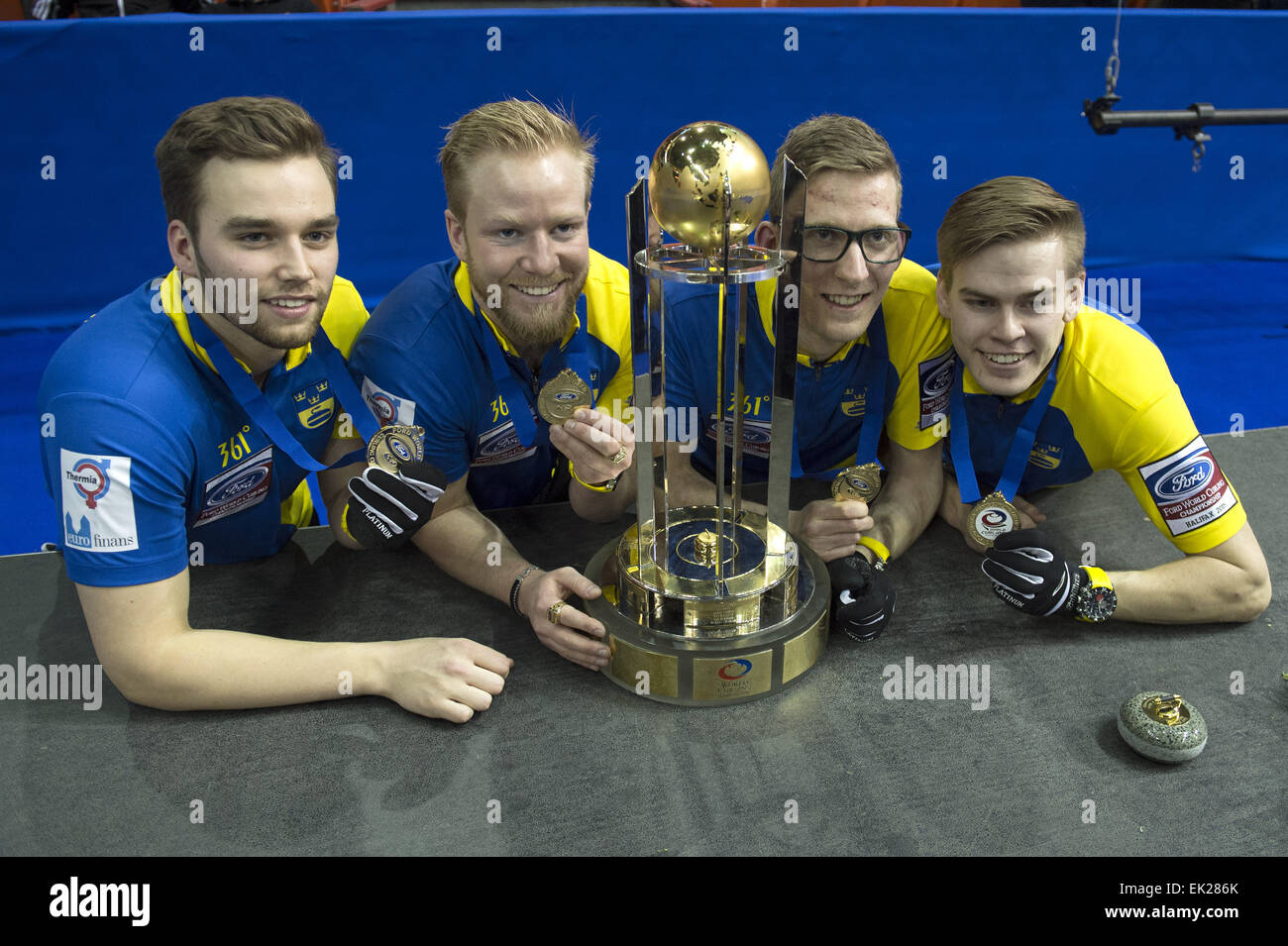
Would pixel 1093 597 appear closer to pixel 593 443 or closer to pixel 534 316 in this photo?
pixel 593 443

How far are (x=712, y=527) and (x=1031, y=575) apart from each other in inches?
22.5

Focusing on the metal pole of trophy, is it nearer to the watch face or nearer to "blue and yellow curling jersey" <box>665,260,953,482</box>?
"blue and yellow curling jersey" <box>665,260,953,482</box>

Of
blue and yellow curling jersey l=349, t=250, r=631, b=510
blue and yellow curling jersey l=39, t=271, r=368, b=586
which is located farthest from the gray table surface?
blue and yellow curling jersey l=349, t=250, r=631, b=510

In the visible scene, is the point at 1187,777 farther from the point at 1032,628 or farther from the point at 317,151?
the point at 317,151

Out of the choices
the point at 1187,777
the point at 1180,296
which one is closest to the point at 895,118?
the point at 1180,296

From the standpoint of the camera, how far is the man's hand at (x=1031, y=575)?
1795 mm

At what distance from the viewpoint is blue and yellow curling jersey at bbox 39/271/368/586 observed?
1.59 metres

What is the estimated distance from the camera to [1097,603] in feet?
6.06

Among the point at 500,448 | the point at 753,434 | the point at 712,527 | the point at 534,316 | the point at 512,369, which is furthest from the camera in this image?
the point at 753,434

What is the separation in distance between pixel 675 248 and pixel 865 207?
530 mm

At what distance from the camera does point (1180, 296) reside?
5.11 m

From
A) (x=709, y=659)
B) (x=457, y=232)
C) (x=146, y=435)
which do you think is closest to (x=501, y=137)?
(x=457, y=232)

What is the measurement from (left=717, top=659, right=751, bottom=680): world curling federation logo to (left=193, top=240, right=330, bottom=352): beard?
0.93 m

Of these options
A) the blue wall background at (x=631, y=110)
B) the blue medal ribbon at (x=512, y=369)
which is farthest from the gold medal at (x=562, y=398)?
the blue wall background at (x=631, y=110)
